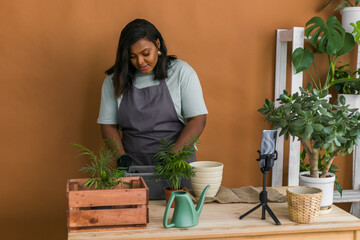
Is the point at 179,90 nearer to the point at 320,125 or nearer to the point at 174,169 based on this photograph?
the point at 174,169

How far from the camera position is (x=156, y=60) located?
245 centimetres

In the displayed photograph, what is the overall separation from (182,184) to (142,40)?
2.88 feet

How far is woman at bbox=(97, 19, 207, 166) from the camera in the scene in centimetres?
248

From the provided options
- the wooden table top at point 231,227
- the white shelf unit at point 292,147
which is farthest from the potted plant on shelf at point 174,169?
the white shelf unit at point 292,147

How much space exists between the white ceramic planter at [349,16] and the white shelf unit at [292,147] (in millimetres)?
305

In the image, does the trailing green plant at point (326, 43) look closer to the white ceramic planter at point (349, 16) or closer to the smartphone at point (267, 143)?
the white ceramic planter at point (349, 16)

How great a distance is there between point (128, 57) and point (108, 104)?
365 millimetres

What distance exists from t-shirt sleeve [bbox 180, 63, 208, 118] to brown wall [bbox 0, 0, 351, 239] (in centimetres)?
59

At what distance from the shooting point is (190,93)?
2498 millimetres

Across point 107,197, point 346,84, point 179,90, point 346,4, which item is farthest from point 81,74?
point 346,4

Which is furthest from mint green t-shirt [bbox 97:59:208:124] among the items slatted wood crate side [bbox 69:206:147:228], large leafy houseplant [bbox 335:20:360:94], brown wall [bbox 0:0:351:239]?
large leafy houseplant [bbox 335:20:360:94]

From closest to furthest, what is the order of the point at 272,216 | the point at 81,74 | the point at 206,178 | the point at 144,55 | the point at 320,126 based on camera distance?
1. the point at 272,216
2. the point at 320,126
3. the point at 206,178
4. the point at 144,55
5. the point at 81,74

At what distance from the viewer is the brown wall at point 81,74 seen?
2877 millimetres

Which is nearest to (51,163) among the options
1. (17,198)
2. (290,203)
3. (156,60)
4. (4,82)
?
(17,198)
